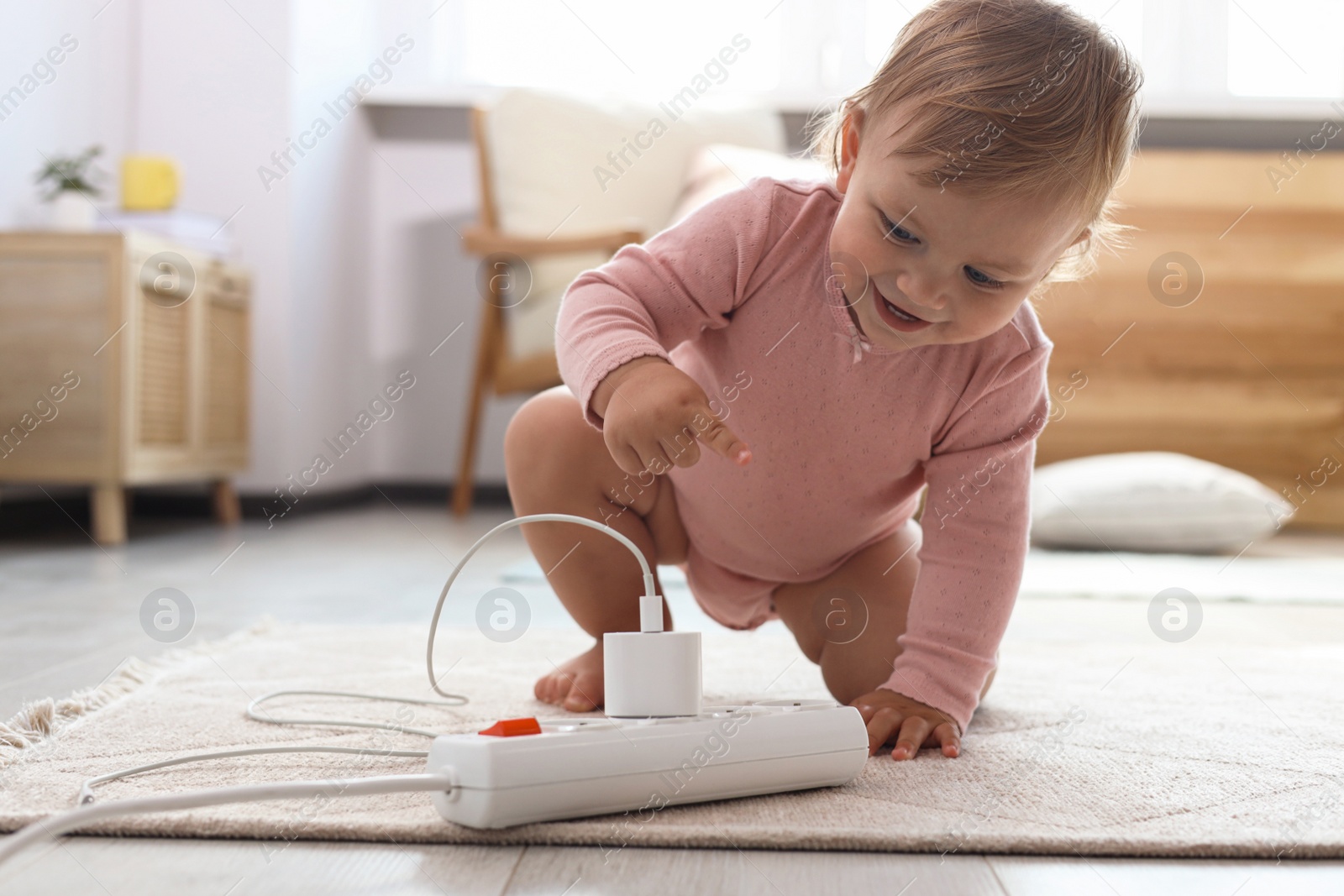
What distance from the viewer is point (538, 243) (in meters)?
2.05

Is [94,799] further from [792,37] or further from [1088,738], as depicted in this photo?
[792,37]

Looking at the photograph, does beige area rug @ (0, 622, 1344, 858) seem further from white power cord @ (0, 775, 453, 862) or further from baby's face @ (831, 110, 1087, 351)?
baby's face @ (831, 110, 1087, 351)

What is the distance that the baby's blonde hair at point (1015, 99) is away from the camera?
0.61 metres

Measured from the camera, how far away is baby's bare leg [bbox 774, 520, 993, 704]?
2.57 feet

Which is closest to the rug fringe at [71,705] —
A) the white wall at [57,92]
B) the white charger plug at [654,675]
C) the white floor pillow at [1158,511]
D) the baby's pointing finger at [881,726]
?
the white charger plug at [654,675]

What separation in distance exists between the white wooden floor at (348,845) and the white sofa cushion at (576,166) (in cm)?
56

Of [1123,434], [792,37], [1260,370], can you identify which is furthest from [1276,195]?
[792,37]

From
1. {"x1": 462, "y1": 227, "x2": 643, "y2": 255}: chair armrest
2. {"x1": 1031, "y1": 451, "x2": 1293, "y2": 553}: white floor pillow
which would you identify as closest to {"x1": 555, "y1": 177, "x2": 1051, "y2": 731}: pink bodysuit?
{"x1": 462, "y1": 227, "x2": 643, "y2": 255}: chair armrest

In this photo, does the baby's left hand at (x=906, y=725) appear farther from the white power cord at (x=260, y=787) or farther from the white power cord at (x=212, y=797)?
the white power cord at (x=212, y=797)

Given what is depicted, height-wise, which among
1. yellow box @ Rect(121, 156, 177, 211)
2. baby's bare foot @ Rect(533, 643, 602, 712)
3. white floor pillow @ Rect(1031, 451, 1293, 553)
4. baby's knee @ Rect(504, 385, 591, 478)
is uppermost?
baby's knee @ Rect(504, 385, 591, 478)

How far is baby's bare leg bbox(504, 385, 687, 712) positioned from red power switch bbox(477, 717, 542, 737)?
0.89 ft

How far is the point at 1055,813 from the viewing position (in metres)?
0.54

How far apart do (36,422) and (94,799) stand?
1.40m

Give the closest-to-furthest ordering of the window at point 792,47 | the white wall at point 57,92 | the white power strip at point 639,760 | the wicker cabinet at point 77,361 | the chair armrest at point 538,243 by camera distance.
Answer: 1. the white power strip at point 639,760
2. the wicker cabinet at point 77,361
3. the white wall at point 57,92
4. the chair armrest at point 538,243
5. the window at point 792,47
